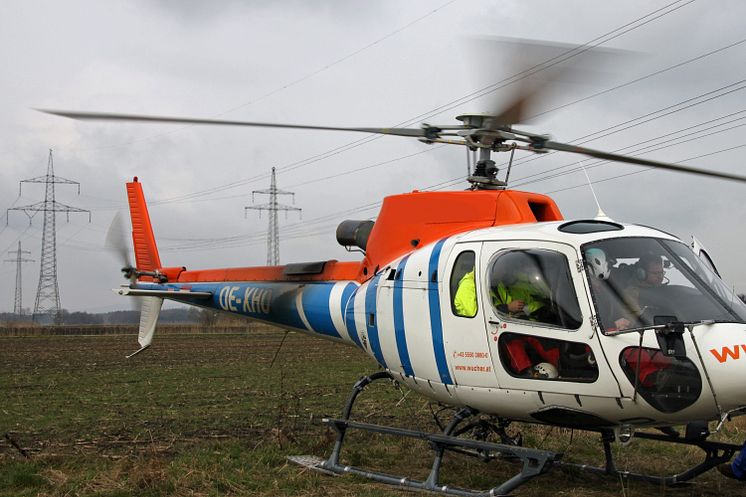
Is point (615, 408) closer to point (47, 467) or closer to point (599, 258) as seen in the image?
point (599, 258)

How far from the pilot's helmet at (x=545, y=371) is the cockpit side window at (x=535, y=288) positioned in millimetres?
431

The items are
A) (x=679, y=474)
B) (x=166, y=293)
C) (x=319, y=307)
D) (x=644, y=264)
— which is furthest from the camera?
(x=166, y=293)

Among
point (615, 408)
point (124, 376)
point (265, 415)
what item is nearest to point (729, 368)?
point (615, 408)

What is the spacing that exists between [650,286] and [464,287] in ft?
6.41

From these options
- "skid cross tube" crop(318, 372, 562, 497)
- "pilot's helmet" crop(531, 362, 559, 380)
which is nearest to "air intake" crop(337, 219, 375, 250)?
"skid cross tube" crop(318, 372, 562, 497)

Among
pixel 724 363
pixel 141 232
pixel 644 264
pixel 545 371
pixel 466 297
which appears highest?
pixel 141 232

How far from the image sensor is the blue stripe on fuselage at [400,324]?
Answer: 9.39 m

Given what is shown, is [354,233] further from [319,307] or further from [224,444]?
[224,444]

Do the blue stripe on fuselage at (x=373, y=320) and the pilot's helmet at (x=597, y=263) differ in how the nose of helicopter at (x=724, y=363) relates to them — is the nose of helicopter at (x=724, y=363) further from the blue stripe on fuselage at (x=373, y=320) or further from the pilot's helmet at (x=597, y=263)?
the blue stripe on fuselage at (x=373, y=320)

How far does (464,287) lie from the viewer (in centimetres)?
859

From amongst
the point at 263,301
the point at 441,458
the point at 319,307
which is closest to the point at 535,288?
the point at 441,458

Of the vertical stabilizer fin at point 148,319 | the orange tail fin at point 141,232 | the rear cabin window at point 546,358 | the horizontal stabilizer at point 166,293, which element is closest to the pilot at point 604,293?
the rear cabin window at point 546,358

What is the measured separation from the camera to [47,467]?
9984 millimetres

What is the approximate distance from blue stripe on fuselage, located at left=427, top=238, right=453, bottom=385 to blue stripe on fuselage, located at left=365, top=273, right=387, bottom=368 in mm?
1167
